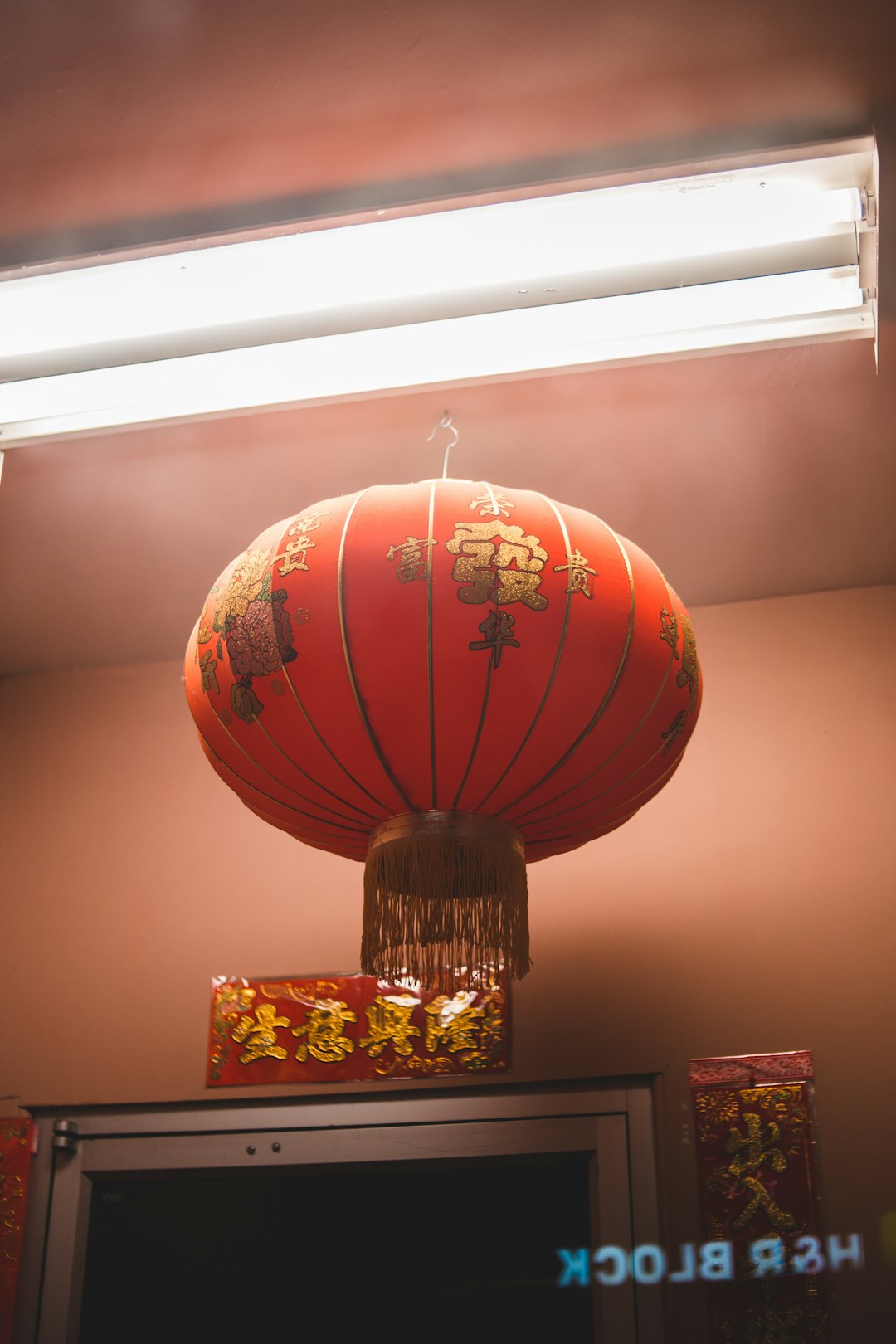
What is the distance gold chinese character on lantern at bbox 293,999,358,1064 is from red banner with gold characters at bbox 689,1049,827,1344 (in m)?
0.72

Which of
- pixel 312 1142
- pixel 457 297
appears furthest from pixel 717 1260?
pixel 457 297

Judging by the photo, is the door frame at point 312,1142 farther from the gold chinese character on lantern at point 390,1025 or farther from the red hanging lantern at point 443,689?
the red hanging lantern at point 443,689

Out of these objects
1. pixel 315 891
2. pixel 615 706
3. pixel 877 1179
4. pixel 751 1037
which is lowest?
pixel 877 1179

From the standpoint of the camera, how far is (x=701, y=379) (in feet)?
7.64

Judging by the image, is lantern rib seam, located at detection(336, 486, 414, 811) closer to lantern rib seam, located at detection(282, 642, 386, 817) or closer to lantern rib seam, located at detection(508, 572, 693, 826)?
lantern rib seam, located at detection(282, 642, 386, 817)

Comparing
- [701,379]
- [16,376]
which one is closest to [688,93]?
[701,379]

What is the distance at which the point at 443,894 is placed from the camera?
1627 mm

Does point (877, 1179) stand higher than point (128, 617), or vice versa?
point (128, 617)

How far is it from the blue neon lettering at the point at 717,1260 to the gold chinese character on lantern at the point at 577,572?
140 cm

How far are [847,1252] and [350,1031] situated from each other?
104 cm

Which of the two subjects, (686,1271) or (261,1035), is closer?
(686,1271)

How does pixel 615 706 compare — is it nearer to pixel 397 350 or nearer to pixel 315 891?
pixel 397 350

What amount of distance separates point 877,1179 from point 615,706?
4.26 ft

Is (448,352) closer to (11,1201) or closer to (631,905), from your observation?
(631,905)
